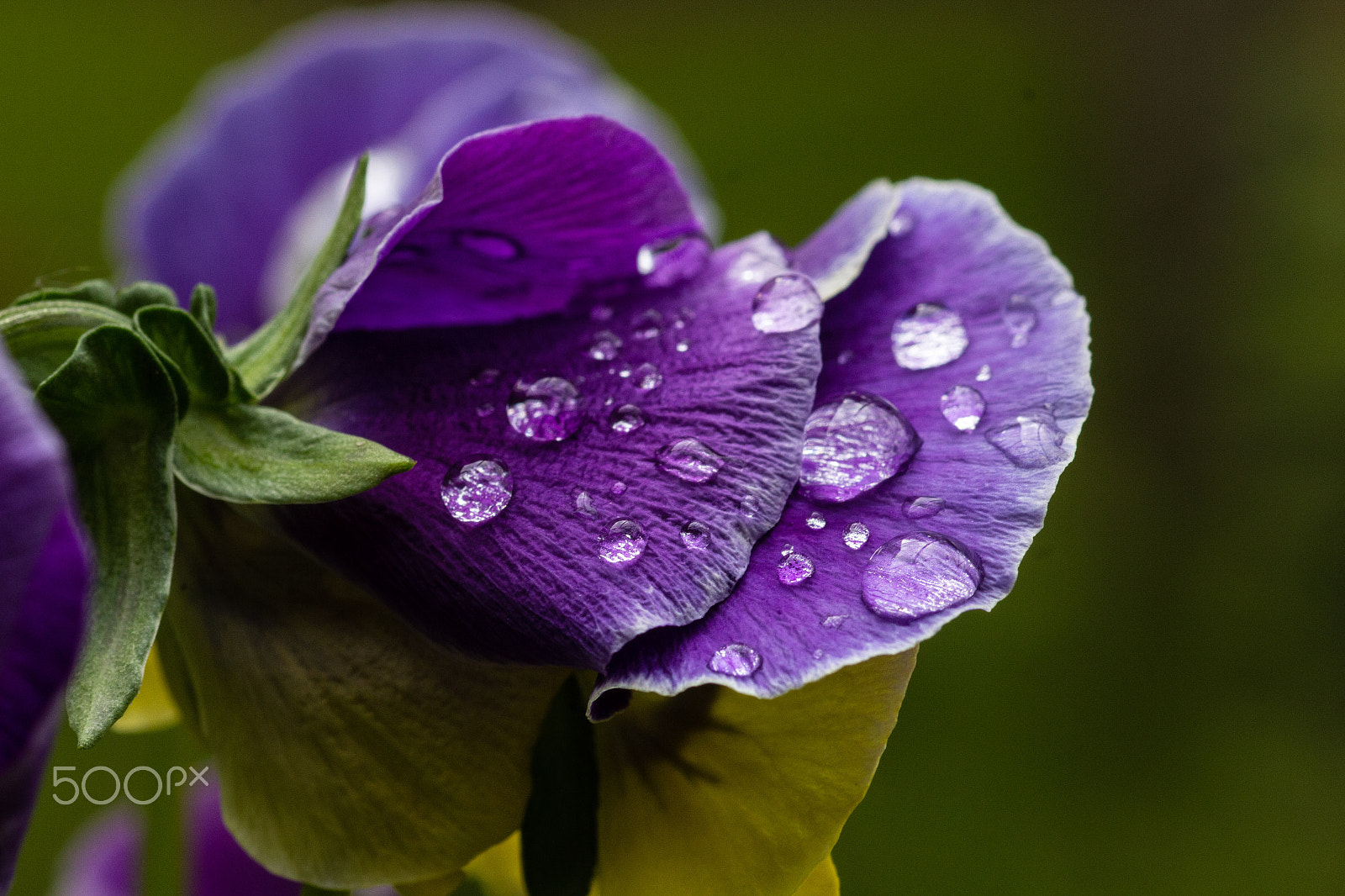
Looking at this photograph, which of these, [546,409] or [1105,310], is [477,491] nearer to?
[546,409]

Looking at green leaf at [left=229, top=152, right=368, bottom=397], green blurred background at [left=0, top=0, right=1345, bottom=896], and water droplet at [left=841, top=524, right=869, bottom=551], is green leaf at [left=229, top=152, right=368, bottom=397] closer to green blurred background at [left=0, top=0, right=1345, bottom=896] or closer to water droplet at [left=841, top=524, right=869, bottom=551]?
water droplet at [left=841, top=524, right=869, bottom=551]

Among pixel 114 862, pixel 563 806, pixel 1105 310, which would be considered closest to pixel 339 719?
pixel 563 806

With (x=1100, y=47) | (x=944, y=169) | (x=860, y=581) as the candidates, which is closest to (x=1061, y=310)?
(x=860, y=581)

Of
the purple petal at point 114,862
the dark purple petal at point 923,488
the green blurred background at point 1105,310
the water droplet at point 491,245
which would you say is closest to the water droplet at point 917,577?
the dark purple petal at point 923,488

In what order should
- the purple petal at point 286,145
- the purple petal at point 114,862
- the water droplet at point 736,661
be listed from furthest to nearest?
1. the purple petal at point 286,145
2. the purple petal at point 114,862
3. the water droplet at point 736,661

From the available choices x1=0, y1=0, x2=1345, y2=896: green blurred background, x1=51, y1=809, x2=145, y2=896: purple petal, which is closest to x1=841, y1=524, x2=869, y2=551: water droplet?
x1=51, y1=809, x2=145, y2=896: purple petal

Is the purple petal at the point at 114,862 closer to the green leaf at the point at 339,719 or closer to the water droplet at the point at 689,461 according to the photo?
the green leaf at the point at 339,719

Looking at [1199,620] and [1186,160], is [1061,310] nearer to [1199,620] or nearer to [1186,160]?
[1199,620]
